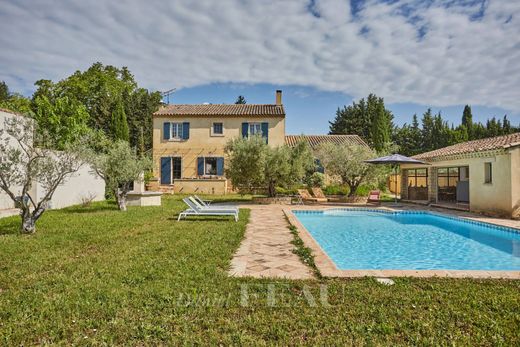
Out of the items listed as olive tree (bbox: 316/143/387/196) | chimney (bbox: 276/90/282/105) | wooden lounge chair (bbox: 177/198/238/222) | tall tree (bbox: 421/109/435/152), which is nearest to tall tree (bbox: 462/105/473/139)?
tall tree (bbox: 421/109/435/152)

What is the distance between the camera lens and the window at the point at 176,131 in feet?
86.4

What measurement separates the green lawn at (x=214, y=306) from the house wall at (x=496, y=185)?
9.72 m

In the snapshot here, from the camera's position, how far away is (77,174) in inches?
591

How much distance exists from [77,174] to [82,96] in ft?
86.7

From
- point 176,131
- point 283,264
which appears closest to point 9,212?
point 283,264

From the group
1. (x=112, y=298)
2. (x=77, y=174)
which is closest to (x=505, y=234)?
(x=112, y=298)

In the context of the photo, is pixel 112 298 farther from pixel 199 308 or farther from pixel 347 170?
pixel 347 170

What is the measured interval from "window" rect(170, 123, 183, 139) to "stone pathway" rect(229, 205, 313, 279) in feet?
61.1

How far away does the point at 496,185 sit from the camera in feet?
42.5

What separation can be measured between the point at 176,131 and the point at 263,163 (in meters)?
12.3

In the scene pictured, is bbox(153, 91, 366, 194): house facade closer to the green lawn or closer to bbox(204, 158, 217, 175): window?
bbox(204, 158, 217, 175): window

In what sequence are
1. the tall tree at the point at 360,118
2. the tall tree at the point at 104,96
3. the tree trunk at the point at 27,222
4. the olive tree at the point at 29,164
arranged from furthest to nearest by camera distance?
the tall tree at the point at 360,118
the tall tree at the point at 104,96
the tree trunk at the point at 27,222
the olive tree at the point at 29,164

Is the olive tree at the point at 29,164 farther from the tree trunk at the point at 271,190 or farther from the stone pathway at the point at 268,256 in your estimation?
the tree trunk at the point at 271,190

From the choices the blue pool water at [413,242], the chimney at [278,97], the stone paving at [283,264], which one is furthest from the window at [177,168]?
the stone paving at [283,264]
